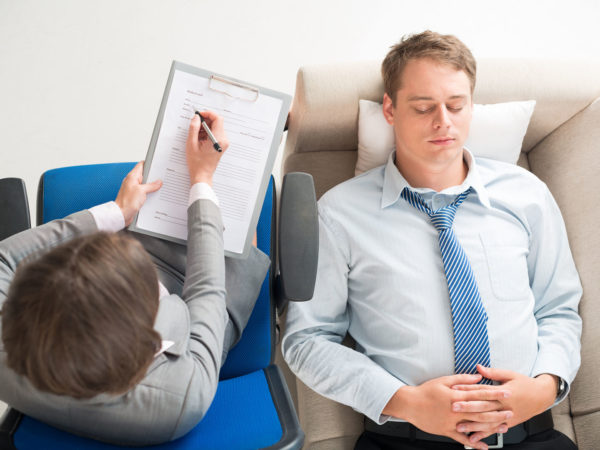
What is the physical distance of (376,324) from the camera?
124cm

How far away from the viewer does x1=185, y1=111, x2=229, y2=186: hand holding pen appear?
1.10m

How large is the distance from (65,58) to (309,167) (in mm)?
1396

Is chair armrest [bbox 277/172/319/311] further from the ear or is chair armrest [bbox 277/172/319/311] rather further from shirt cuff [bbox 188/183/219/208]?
the ear

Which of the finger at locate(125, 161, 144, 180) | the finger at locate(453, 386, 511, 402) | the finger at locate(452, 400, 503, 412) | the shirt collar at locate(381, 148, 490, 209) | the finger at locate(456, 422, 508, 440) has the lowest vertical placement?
the finger at locate(456, 422, 508, 440)

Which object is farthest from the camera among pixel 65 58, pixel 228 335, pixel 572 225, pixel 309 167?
pixel 65 58

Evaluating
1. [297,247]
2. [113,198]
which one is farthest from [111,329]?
[113,198]

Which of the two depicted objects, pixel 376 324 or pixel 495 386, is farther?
pixel 376 324

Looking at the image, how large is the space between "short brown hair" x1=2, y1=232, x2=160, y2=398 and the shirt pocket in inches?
35.2

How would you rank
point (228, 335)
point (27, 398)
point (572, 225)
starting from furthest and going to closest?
point (572, 225) < point (228, 335) < point (27, 398)

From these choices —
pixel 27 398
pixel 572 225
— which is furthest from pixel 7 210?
pixel 572 225

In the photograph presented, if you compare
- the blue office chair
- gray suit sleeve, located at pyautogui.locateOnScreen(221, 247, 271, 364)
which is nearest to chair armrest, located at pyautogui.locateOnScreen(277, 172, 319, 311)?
the blue office chair

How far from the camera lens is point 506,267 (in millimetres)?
1243

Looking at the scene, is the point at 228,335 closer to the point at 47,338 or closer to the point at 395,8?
the point at 47,338

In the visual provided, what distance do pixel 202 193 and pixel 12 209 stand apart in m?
0.48
